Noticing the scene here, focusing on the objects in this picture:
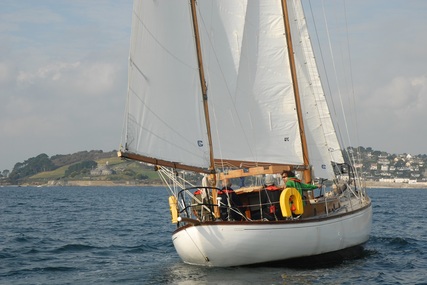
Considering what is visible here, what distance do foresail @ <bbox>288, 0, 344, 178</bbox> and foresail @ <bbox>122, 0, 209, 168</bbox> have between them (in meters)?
7.74

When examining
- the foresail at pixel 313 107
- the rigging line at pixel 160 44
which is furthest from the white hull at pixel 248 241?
the foresail at pixel 313 107

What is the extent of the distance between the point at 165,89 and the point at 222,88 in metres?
2.84

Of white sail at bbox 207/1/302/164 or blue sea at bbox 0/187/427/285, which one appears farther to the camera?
white sail at bbox 207/1/302/164

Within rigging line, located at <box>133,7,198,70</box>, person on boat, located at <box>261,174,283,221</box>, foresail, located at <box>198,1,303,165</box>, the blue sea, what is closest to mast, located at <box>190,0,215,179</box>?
rigging line, located at <box>133,7,198,70</box>

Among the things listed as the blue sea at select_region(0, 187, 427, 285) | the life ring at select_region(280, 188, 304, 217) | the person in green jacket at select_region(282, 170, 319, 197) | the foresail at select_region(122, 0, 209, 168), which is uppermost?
the foresail at select_region(122, 0, 209, 168)

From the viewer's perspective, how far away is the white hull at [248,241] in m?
20.7

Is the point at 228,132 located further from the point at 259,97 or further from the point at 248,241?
the point at 248,241

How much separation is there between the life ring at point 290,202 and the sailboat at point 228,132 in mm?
31

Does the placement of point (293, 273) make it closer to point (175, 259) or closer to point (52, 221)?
point (175, 259)

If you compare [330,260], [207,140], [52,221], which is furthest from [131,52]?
[52,221]

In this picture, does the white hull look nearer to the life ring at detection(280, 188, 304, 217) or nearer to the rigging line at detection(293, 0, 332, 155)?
the life ring at detection(280, 188, 304, 217)

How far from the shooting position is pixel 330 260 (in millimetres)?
23938

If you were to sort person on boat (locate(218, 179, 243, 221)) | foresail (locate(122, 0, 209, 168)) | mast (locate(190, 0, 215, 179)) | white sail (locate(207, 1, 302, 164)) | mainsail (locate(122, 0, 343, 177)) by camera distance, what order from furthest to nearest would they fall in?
white sail (locate(207, 1, 302, 164))
mast (locate(190, 0, 215, 179))
person on boat (locate(218, 179, 243, 221))
mainsail (locate(122, 0, 343, 177))
foresail (locate(122, 0, 209, 168))

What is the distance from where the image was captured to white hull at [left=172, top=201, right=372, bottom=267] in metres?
20.7
